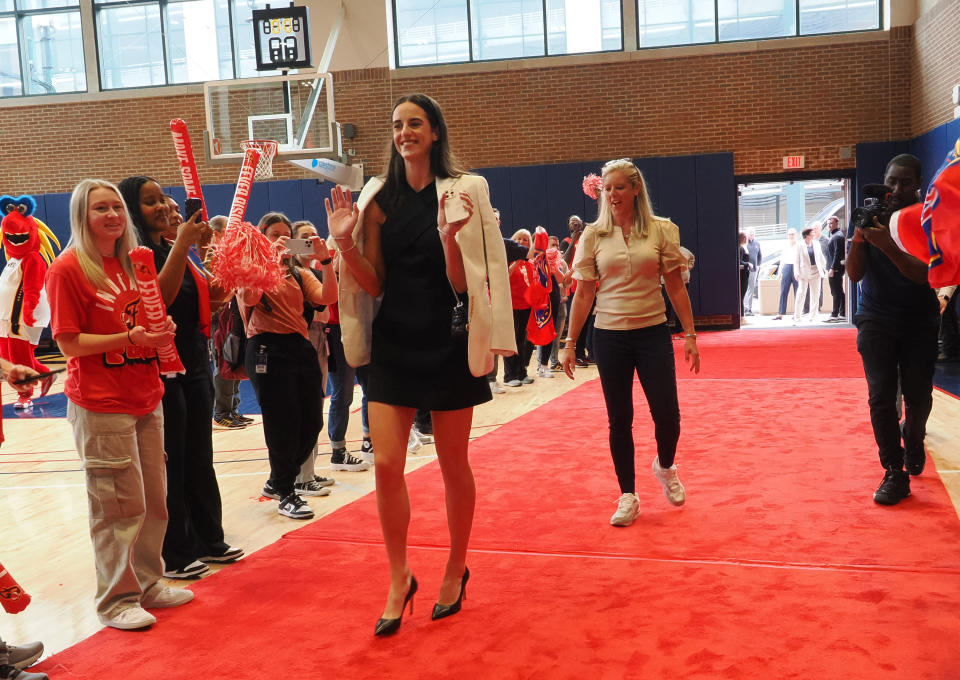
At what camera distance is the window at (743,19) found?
14172mm

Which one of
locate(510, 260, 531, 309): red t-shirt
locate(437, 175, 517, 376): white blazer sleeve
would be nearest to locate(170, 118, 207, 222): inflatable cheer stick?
locate(437, 175, 517, 376): white blazer sleeve

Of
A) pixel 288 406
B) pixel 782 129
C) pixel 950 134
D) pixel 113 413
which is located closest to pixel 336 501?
pixel 288 406

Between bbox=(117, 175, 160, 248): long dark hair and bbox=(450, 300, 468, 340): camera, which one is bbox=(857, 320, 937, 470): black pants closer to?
bbox=(450, 300, 468, 340): camera

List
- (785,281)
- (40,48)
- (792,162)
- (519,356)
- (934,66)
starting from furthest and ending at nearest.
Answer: (785,281) → (40,48) → (792,162) → (934,66) → (519,356)

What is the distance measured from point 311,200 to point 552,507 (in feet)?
39.7

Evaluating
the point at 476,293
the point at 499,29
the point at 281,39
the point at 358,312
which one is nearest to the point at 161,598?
the point at 358,312

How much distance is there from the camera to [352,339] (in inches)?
112

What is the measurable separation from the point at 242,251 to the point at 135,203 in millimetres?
523

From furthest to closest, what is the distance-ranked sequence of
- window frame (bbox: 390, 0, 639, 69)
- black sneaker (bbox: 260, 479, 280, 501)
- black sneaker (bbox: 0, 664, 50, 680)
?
1. window frame (bbox: 390, 0, 639, 69)
2. black sneaker (bbox: 260, 479, 280, 501)
3. black sneaker (bbox: 0, 664, 50, 680)

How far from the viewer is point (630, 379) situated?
160 inches

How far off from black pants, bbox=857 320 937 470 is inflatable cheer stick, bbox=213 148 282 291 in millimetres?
2908

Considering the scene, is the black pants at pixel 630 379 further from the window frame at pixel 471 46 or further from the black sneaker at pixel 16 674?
the window frame at pixel 471 46

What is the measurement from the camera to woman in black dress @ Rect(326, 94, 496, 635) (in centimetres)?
279

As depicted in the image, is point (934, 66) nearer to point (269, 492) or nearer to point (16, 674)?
point (269, 492)
